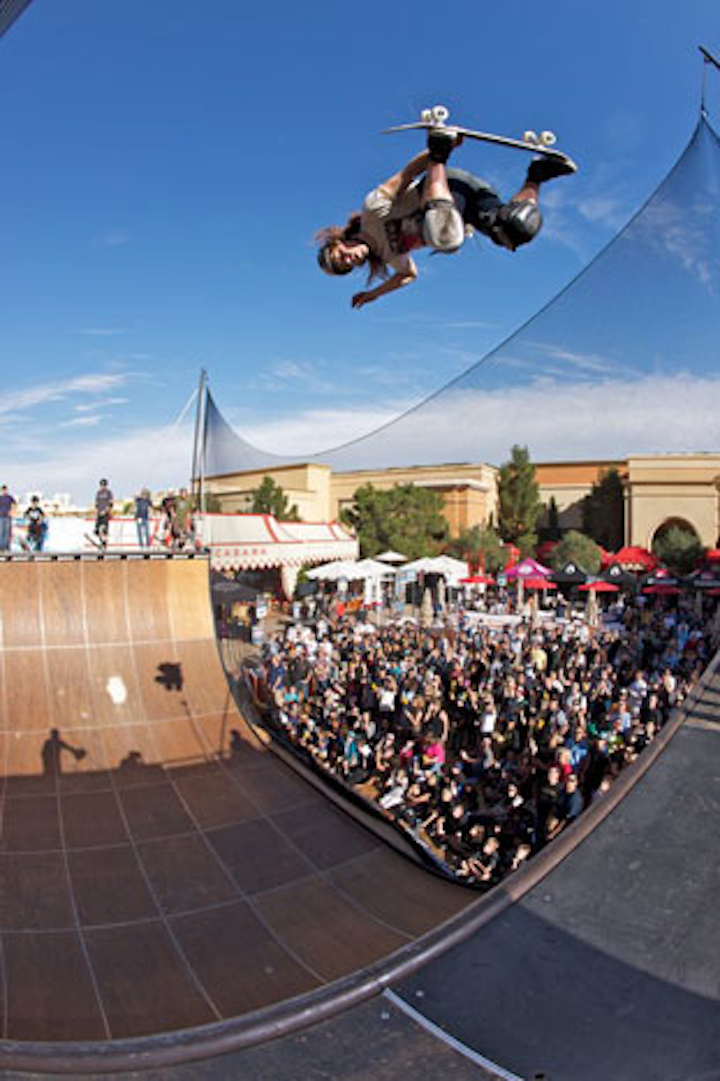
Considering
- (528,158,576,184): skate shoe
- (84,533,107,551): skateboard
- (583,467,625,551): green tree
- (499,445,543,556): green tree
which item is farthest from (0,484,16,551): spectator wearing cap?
(528,158,576,184): skate shoe

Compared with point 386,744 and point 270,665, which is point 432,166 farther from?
point 270,665

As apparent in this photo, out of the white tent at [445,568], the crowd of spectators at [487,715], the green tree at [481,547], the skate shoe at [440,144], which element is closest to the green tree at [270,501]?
the white tent at [445,568]

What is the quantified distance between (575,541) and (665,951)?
17.9ft

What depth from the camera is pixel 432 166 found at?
2.47 m

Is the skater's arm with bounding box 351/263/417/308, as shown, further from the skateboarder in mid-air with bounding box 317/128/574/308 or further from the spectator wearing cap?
the spectator wearing cap

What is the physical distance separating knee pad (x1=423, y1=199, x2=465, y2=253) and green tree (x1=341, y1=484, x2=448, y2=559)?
749 centimetres

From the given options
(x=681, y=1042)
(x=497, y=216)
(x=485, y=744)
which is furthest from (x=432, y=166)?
(x=485, y=744)

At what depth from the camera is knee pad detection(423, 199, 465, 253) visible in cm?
246

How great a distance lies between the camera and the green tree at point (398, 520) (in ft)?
38.8

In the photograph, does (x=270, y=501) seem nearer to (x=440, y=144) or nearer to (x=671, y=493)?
(x=671, y=493)

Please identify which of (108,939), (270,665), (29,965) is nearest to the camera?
(29,965)

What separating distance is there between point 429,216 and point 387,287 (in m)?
0.75

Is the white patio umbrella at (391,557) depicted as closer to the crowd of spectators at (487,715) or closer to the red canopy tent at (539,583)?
the crowd of spectators at (487,715)

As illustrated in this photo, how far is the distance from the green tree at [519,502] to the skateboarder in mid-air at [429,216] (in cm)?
457
